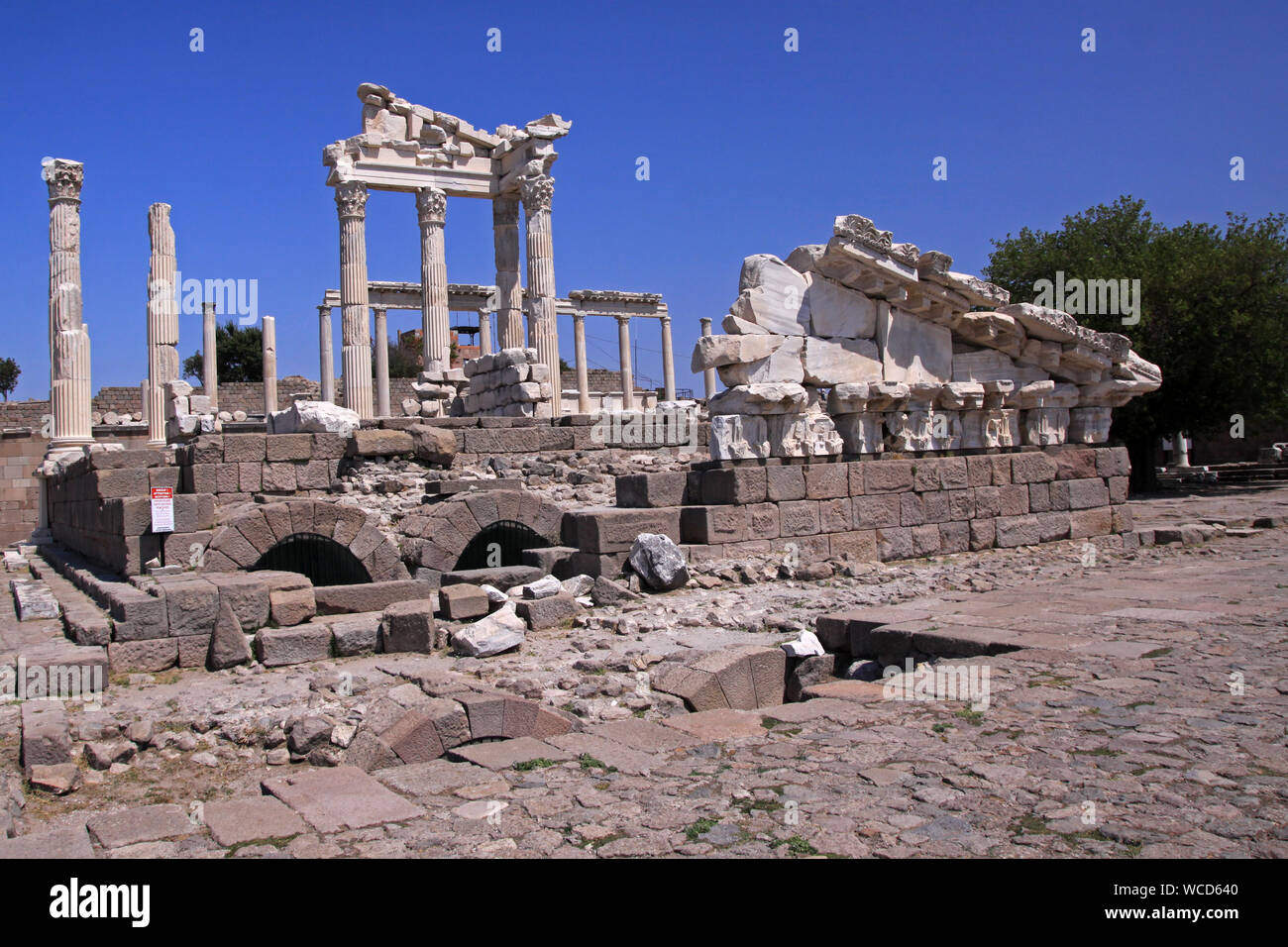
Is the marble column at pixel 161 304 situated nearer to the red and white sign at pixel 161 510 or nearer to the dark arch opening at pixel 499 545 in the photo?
the red and white sign at pixel 161 510

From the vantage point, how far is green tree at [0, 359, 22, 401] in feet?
189

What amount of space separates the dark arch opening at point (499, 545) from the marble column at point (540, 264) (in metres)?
9.95

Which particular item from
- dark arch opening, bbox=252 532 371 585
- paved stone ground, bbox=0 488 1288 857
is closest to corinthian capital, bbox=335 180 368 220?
dark arch opening, bbox=252 532 371 585

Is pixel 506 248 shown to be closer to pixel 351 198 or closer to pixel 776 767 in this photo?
pixel 351 198

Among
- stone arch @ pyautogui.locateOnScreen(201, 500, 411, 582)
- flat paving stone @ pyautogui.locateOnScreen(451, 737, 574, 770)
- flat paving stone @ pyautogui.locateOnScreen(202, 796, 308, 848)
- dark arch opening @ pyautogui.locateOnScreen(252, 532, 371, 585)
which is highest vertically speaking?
stone arch @ pyautogui.locateOnScreen(201, 500, 411, 582)

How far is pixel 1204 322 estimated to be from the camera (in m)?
22.7

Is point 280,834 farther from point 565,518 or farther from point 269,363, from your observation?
point 269,363

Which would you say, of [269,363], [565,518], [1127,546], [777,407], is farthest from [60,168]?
[1127,546]

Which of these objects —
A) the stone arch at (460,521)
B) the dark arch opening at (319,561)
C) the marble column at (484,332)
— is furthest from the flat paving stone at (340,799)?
the marble column at (484,332)

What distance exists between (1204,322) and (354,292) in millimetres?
19174

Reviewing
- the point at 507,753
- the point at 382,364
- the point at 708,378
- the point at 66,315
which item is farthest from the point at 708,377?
the point at 507,753

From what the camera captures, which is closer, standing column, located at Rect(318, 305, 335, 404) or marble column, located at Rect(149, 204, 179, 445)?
marble column, located at Rect(149, 204, 179, 445)

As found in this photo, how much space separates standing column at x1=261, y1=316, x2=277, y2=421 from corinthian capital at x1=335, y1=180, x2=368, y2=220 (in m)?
7.81

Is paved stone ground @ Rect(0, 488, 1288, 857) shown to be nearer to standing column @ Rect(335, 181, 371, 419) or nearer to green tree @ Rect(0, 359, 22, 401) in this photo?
standing column @ Rect(335, 181, 371, 419)
